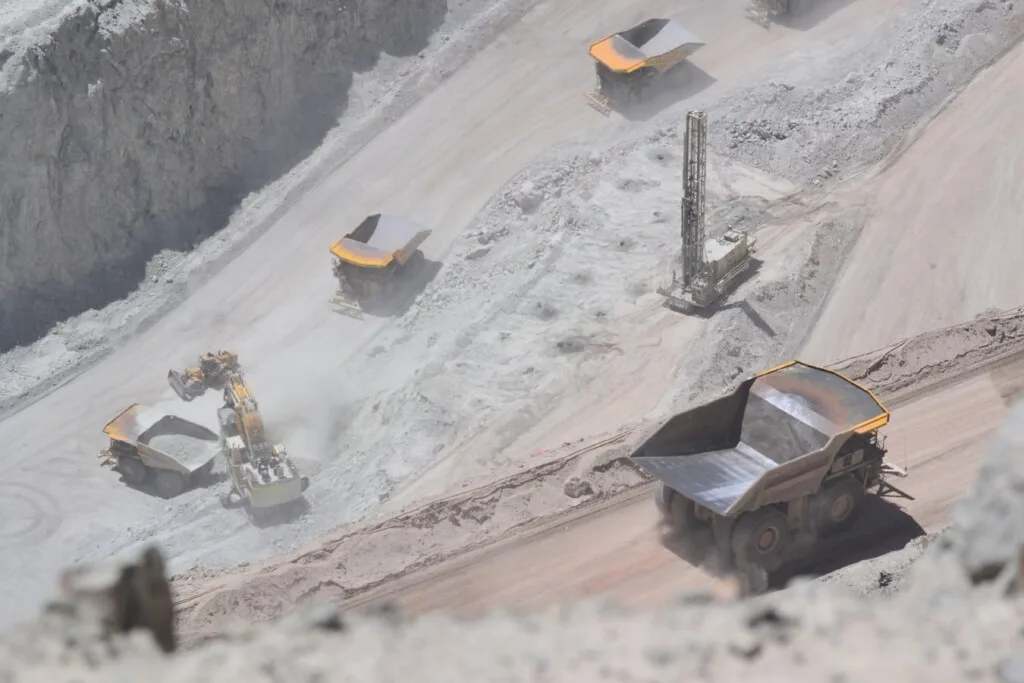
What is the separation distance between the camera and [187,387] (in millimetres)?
27188

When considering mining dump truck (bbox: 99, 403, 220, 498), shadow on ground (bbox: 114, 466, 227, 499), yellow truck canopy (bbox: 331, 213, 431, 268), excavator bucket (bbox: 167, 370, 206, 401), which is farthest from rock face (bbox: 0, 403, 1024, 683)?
yellow truck canopy (bbox: 331, 213, 431, 268)

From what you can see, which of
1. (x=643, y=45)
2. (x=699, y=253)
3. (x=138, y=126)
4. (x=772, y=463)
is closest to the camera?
(x=772, y=463)

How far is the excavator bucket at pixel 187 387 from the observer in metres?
27.2

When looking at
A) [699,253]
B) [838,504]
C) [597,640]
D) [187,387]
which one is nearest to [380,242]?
[187,387]

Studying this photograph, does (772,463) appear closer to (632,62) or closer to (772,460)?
(772,460)

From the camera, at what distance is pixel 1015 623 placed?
7953 mm

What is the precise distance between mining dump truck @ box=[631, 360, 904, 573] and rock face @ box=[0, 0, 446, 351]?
60.2 ft

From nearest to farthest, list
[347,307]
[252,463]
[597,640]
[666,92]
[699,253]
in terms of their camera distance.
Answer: [597,640]
[252,463]
[699,253]
[347,307]
[666,92]

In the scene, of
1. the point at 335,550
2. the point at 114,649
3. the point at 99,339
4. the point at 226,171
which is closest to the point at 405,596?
the point at 335,550

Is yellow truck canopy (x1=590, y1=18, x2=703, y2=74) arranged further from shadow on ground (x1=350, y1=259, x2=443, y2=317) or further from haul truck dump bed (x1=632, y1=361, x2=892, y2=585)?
haul truck dump bed (x1=632, y1=361, x2=892, y2=585)

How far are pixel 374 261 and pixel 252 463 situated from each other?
253 inches

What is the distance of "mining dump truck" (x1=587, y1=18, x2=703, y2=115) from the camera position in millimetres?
31516

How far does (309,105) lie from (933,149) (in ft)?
51.9

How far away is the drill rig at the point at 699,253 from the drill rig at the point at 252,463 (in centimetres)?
802
